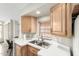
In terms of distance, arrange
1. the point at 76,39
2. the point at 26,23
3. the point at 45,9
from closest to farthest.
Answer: the point at 76,39
the point at 45,9
the point at 26,23

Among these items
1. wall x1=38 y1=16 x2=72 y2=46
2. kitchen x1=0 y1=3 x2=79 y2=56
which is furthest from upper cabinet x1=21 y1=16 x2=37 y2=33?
wall x1=38 y1=16 x2=72 y2=46

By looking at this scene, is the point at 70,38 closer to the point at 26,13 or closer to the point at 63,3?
the point at 63,3

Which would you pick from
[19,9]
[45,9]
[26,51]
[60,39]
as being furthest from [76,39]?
[19,9]

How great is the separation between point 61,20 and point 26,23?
0.53 meters

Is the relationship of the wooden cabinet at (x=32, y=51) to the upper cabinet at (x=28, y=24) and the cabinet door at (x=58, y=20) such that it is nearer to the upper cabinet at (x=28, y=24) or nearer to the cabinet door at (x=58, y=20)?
the upper cabinet at (x=28, y=24)

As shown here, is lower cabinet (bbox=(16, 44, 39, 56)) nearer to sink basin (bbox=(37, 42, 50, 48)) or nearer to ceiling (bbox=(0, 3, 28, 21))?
sink basin (bbox=(37, 42, 50, 48))

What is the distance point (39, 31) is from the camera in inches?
63.0

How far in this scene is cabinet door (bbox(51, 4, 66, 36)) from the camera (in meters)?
1.46

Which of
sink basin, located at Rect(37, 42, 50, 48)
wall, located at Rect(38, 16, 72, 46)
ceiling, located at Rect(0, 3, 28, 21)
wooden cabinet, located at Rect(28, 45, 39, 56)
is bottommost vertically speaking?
wooden cabinet, located at Rect(28, 45, 39, 56)

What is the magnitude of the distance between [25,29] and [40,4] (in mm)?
436

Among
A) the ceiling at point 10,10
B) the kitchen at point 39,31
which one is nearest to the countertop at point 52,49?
the kitchen at point 39,31

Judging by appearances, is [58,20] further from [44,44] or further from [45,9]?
[44,44]

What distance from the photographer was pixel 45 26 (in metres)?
1.61

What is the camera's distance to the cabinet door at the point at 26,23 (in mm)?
1641
